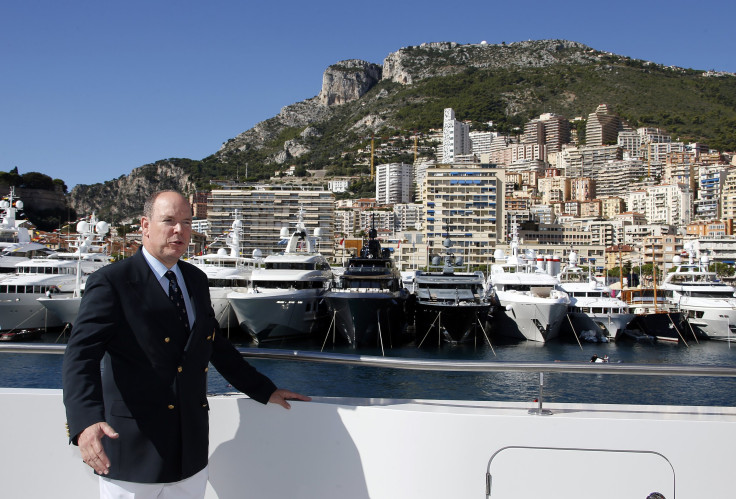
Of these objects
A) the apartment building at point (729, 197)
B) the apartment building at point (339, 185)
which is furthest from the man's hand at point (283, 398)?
the apartment building at point (339, 185)

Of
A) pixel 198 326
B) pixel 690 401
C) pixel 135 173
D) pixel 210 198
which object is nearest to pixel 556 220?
pixel 210 198

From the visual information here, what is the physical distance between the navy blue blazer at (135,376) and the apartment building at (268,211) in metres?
87.4

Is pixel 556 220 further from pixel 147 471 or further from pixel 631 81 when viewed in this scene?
pixel 147 471

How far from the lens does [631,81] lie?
161875 mm

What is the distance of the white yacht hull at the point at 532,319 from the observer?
26875 mm

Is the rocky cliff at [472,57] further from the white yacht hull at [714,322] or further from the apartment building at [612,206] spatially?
the white yacht hull at [714,322]

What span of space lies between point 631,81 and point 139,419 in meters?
183

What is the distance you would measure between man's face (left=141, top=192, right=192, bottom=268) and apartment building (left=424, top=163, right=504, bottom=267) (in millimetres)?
72600

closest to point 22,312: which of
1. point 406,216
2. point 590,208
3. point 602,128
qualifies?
point 406,216

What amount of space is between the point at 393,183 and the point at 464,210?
62150mm

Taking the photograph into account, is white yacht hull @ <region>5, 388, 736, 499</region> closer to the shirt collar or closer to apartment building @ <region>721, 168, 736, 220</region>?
the shirt collar

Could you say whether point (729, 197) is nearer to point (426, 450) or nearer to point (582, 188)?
point (582, 188)

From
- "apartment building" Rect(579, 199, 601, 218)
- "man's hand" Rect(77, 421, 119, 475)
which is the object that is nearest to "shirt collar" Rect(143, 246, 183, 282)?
"man's hand" Rect(77, 421, 119, 475)

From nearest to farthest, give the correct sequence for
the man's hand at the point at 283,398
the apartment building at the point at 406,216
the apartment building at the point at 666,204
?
1. the man's hand at the point at 283,398
2. the apartment building at the point at 666,204
3. the apartment building at the point at 406,216
